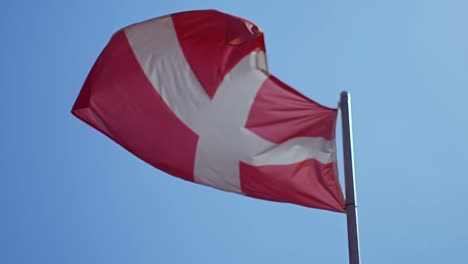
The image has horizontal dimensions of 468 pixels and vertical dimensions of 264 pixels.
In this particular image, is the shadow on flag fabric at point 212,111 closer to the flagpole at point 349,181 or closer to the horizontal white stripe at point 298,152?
the horizontal white stripe at point 298,152

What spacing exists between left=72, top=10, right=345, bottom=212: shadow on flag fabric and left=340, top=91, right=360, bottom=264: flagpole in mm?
254

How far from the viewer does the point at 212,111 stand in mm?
9148

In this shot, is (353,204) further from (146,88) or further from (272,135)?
(146,88)

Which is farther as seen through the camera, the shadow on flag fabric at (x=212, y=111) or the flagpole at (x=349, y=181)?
the shadow on flag fabric at (x=212, y=111)

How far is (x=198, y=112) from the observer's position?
923 centimetres

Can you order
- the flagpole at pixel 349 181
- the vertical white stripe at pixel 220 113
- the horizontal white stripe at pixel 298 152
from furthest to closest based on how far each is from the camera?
the vertical white stripe at pixel 220 113 → the horizontal white stripe at pixel 298 152 → the flagpole at pixel 349 181

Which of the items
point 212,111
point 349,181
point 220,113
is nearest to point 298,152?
point 349,181

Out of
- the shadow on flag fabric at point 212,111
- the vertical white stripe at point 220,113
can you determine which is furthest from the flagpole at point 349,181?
the vertical white stripe at point 220,113

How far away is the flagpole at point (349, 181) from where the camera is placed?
23.9ft

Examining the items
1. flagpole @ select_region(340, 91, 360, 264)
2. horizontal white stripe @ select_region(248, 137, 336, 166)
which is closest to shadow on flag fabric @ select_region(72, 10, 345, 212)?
horizontal white stripe @ select_region(248, 137, 336, 166)

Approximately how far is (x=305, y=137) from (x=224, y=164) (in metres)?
1.01

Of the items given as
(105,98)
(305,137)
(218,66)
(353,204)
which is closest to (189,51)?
(218,66)

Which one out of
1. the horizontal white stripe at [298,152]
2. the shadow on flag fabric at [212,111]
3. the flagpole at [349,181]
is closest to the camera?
the flagpole at [349,181]

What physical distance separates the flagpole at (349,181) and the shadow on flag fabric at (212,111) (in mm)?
254
